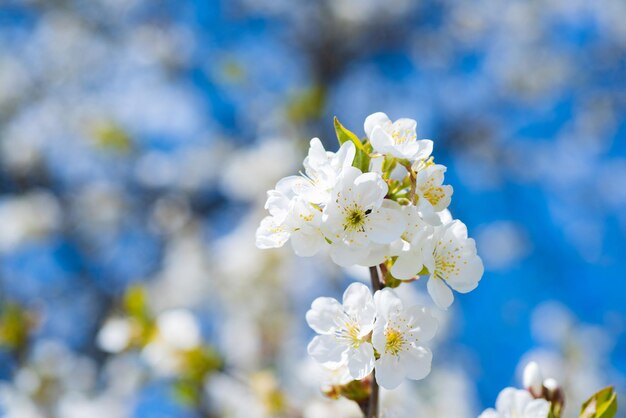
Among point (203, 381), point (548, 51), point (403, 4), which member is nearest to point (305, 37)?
point (403, 4)

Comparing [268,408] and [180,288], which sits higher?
[180,288]

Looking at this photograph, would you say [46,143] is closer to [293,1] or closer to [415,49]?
[293,1]

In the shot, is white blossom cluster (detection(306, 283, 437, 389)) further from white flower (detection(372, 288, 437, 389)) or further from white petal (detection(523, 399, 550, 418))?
white petal (detection(523, 399, 550, 418))

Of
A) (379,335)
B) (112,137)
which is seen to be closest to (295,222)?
(379,335)

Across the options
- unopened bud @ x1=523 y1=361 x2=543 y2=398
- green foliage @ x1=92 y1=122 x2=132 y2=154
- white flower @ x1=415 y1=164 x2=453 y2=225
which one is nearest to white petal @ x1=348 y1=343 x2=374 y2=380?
white flower @ x1=415 y1=164 x2=453 y2=225

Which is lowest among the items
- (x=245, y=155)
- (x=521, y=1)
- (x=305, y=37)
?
(x=245, y=155)

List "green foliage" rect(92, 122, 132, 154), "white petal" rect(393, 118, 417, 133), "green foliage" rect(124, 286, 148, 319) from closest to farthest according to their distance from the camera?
"white petal" rect(393, 118, 417, 133) < "green foliage" rect(124, 286, 148, 319) < "green foliage" rect(92, 122, 132, 154)

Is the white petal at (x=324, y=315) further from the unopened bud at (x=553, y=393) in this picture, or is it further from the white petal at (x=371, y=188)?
the unopened bud at (x=553, y=393)
